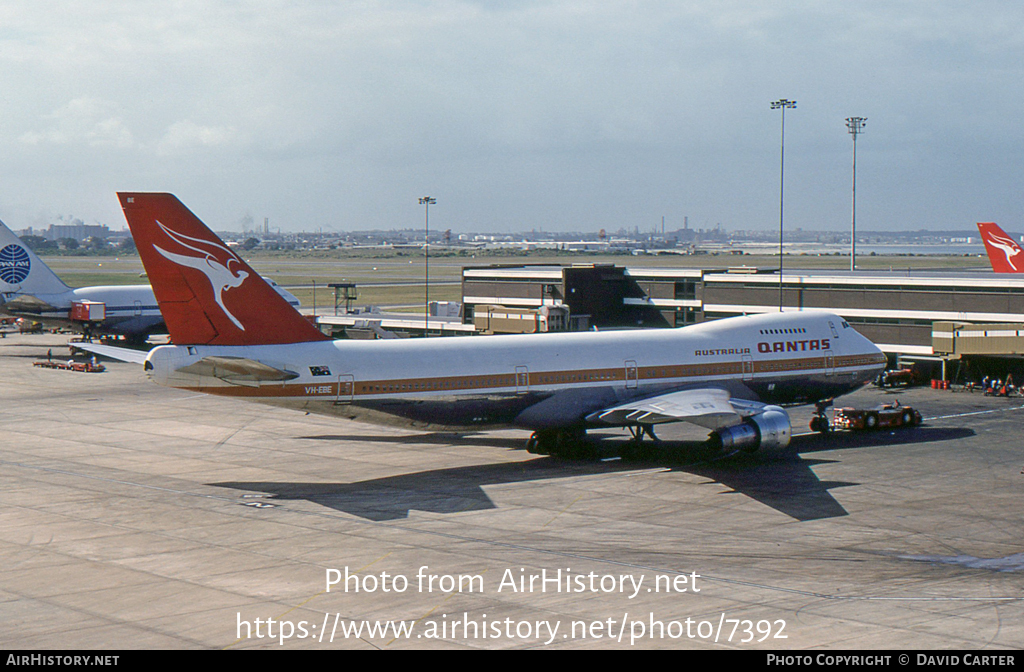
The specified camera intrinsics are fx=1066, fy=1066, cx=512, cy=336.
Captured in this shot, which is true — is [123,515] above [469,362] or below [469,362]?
below

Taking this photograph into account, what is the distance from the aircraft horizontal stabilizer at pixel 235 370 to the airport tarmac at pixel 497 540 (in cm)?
410

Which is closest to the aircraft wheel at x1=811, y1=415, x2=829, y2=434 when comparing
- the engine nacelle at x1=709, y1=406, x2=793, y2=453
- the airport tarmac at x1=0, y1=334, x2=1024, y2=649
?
the airport tarmac at x1=0, y1=334, x2=1024, y2=649

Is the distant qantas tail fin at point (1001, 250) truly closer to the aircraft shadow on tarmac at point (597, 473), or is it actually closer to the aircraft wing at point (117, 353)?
the aircraft shadow on tarmac at point (597, 473)

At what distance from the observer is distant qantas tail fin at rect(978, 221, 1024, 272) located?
8901 cm

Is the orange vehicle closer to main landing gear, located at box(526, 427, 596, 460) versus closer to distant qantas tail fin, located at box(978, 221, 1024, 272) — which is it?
main landing gear, located at box(526, 427, 596, 460)

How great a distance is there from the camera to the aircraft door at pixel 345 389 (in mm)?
40406

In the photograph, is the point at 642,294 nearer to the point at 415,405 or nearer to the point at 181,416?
the point at 181,416

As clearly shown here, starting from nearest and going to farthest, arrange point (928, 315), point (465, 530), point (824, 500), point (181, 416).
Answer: point (465, 530), point (824, 500), point (181, 416), point (928, 315)

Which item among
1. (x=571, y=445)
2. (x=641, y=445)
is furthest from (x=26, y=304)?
(x=641, y=445)

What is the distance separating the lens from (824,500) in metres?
37.1

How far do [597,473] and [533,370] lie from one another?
16.9ft

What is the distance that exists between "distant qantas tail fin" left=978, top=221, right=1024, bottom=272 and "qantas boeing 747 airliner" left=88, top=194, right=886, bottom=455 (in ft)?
149
